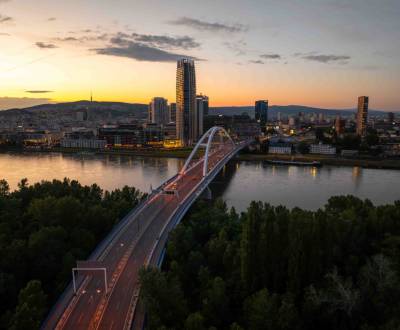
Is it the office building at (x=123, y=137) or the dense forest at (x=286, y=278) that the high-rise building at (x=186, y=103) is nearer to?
the office building at (x=123, y=137)

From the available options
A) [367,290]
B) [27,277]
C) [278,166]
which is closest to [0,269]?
[27,277]

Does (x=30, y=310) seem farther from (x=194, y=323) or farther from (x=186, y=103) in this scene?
(x=186, y=103)

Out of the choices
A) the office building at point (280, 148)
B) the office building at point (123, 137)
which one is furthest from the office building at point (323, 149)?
the office building at point (123, 137)

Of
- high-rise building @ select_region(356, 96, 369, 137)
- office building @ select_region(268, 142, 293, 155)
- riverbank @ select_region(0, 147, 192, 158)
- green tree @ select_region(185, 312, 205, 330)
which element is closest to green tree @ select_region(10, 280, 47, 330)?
green tree @ select_region(185, 312, 205, 330)

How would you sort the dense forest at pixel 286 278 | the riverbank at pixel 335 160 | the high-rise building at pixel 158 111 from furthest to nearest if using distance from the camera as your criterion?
the high-rise building at pixel 158 111 < the riverbank at pixel 335 160 < the dense forest at pixel 286 278

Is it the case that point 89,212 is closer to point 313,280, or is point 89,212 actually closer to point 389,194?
point 313,280

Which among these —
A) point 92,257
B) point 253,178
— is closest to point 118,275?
point 92,257
